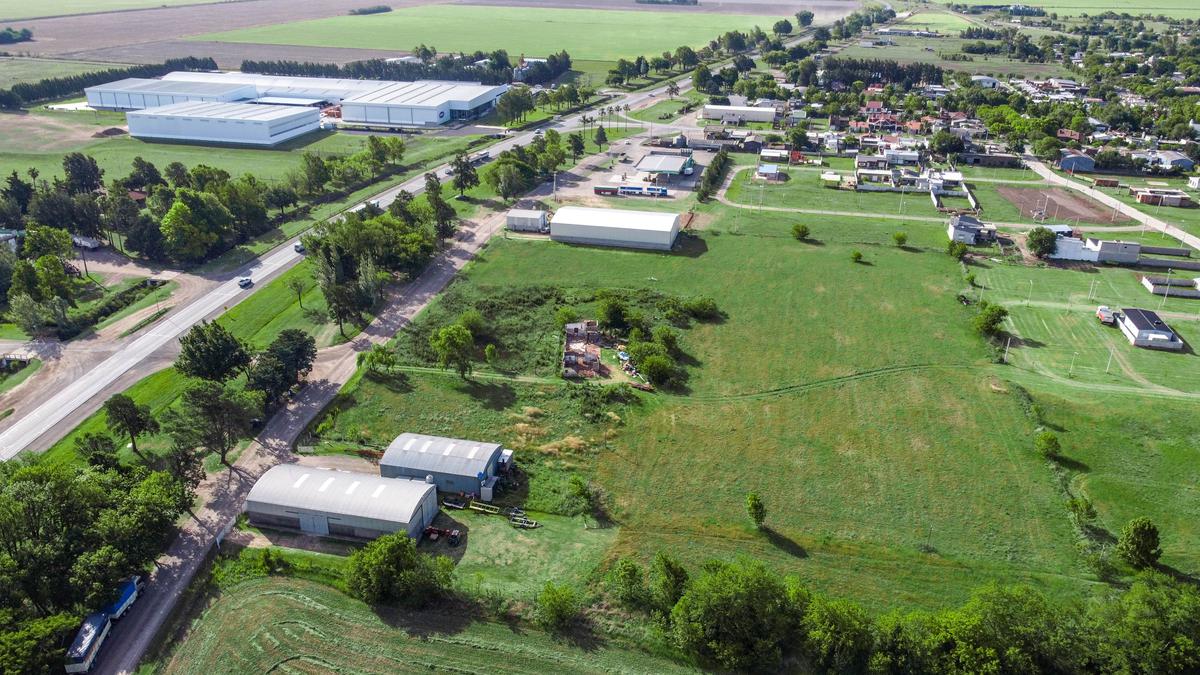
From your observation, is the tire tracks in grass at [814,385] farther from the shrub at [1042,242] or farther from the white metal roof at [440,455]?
the shrub at [1042,242]

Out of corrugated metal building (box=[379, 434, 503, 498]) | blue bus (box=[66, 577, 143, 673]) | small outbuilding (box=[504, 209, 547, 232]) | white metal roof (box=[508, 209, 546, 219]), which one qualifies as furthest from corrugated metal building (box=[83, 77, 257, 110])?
blue bus (box=[66, 577, 143, 673])

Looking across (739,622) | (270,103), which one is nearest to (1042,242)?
(739,622)

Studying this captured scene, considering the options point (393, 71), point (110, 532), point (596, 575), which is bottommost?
point (596, 575)

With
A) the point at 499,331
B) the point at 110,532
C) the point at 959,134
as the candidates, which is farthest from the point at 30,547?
the point at 959,134

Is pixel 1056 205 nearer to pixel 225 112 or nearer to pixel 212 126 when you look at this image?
pixel 212 126

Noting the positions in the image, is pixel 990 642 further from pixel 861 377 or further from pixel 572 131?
pixel 572 131

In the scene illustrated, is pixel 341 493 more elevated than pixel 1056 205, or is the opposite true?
pixel 1056 205

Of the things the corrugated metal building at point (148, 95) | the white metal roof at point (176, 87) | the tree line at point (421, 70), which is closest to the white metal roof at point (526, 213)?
the corrugated metal building at point (148, 95)
